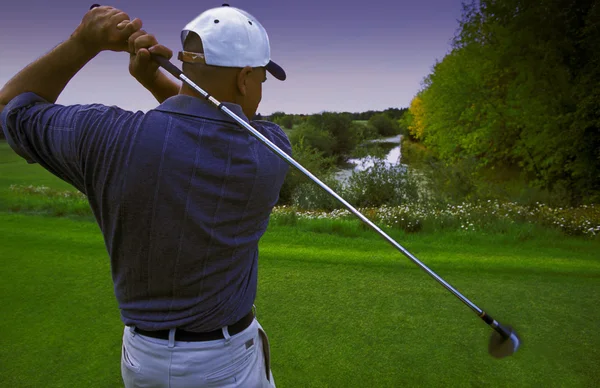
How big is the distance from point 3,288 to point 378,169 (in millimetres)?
9533

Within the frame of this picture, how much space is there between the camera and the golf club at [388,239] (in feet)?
3.76

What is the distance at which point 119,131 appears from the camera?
1.04 m

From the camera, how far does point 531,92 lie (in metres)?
12.9

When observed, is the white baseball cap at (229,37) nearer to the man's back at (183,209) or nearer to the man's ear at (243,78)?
the man's ear at (243,78)

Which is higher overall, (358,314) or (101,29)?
(101,29)

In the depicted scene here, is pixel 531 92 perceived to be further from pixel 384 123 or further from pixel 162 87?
pixel 384 123

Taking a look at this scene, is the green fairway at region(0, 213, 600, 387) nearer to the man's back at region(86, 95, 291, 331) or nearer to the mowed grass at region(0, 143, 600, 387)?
the mowed grass at region(0, 143, 600, 387)

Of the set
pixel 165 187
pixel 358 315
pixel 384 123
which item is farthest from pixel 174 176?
pixel 384 123

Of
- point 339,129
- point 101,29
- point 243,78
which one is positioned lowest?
point 243,78

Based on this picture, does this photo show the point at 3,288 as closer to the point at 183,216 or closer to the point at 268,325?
the point at 268,325

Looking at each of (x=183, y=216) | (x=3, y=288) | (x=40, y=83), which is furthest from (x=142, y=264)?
(x=3, y=288)

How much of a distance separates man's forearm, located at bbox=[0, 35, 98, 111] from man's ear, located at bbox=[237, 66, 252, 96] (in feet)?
1.42

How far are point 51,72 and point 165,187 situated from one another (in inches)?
18.8

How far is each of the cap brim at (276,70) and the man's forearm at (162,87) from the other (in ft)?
1.39
